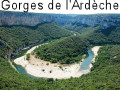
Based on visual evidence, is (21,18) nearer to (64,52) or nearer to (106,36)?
(64,52)

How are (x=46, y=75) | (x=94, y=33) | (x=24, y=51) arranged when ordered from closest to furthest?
(x=46, y=75)
(x=24, y=51)
(x=94, y=33)

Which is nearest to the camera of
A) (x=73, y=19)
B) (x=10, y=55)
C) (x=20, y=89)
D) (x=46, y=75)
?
(x=20, y=89)

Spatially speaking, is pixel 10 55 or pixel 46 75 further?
A: pixel 10 55

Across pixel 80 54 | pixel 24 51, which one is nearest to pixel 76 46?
pixel 80 54

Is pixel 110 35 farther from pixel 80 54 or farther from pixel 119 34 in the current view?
pixel 80 54

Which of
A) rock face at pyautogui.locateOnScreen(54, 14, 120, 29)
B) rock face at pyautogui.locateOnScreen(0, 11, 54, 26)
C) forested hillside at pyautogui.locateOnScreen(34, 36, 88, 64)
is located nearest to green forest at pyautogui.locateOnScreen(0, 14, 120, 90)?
forested hillside at pyautogui.locateOnScreen(34, 36, 88, 64)

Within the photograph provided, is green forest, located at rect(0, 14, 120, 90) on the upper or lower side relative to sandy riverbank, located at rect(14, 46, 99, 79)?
upper

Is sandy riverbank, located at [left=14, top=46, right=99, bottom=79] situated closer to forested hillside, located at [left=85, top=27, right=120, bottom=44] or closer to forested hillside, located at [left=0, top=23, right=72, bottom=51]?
forested hillside, located at [left=0, top=23, right=72, bottom=51]

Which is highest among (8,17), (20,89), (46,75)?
(8,17)
